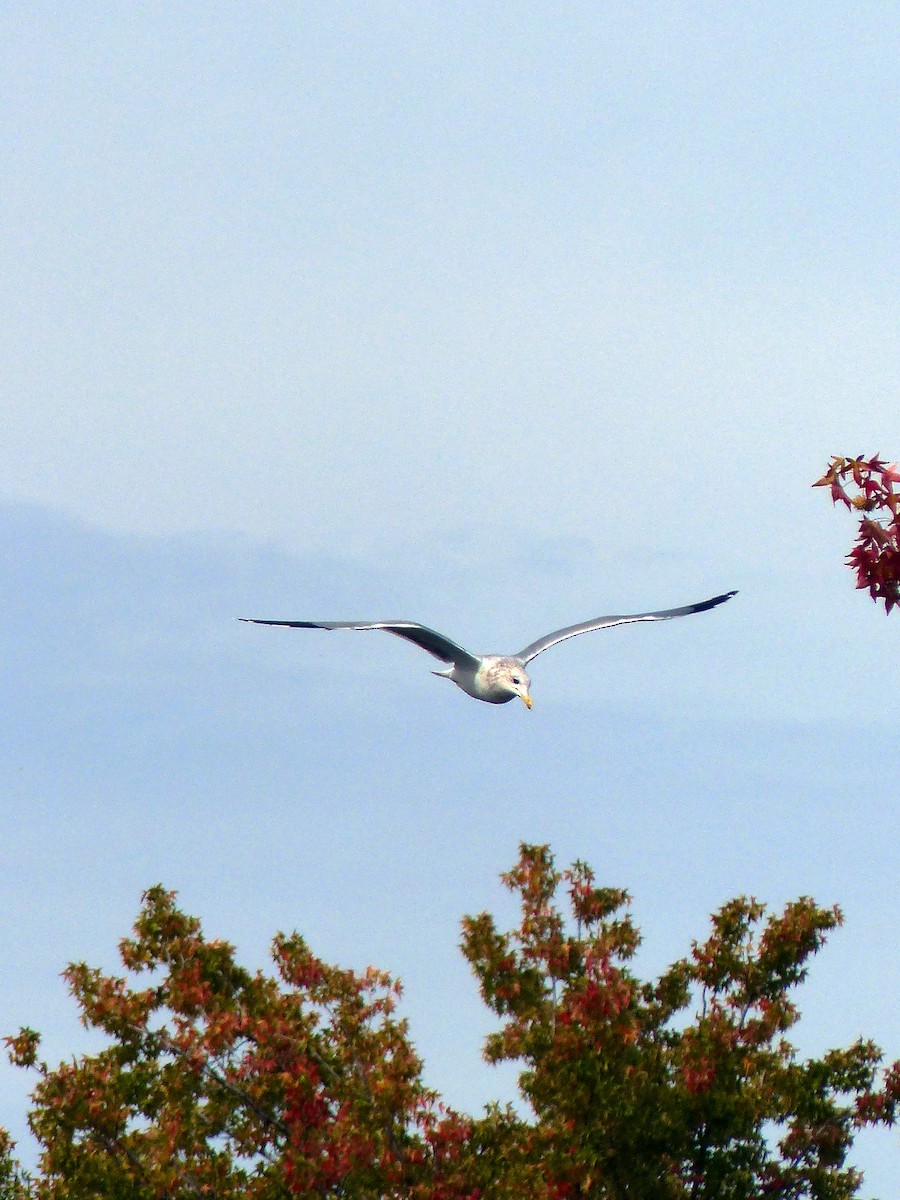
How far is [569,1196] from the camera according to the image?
51.3 ft

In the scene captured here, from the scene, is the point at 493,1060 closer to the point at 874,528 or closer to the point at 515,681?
the point at 515,681

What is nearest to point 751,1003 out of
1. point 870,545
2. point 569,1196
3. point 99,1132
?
point 569,1196

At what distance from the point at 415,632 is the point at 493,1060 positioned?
4.65 meters

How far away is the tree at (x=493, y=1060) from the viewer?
16031 millimetres

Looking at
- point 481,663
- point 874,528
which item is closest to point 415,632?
point 481,663

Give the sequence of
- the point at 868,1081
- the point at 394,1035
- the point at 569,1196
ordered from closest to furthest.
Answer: the point at 569,1196 < the point at 394,1035 < the point at 868,1081

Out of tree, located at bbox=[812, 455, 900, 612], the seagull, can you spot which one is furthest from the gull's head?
tree, located at bbox=[812, 455, 900, 612]

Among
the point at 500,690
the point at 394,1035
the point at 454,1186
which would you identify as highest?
the point at 500,690

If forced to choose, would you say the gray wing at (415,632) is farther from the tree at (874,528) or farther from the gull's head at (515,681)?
the tree at (874,528)

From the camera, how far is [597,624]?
67.9ft

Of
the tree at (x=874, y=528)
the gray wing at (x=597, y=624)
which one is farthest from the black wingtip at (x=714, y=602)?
the tree at (x=874, y=528)

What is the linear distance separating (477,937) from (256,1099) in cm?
293

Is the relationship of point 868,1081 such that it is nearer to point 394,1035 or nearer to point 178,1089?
point 394,1035

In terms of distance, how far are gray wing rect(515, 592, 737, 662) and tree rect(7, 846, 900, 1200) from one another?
2444 mm
